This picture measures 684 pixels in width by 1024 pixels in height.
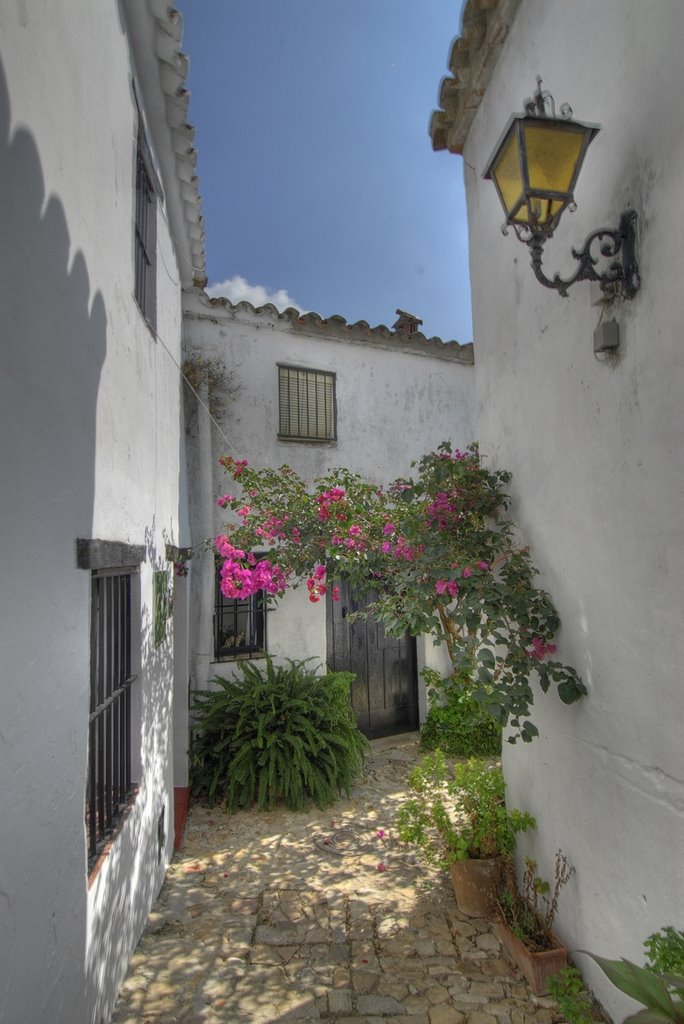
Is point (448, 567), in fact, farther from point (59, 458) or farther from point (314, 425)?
point (314, 425)

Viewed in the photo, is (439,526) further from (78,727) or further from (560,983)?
(560,983)

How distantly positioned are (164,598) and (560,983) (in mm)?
3671

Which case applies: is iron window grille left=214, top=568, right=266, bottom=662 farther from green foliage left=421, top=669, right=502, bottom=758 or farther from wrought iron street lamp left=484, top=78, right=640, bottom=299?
wrought iron street lamp left=484, top=78, right=640, bottom=299

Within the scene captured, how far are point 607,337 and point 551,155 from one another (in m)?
0.82

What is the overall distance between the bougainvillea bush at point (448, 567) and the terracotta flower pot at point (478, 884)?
971mm

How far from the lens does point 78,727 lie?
7.81 ft

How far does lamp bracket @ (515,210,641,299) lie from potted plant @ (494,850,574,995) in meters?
3.04

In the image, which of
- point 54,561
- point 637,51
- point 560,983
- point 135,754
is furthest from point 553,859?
point 637,51

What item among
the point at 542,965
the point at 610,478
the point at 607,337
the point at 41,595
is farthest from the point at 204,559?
the point at 607,337

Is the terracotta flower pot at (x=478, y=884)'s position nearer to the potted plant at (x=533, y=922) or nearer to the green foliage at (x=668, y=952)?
the potted plant at (x=533, y=922)

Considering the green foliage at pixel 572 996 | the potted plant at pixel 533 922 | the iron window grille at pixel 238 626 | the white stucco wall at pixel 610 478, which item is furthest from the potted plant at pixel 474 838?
the iron window grille at pixel 238 626

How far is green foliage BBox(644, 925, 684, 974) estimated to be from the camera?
2002mm

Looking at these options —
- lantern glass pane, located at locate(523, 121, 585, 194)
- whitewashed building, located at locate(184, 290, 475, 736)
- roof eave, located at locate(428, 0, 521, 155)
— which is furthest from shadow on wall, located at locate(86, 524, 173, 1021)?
roof eave, located at locate(428, 0, 521, 155)

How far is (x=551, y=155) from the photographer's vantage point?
238cm
